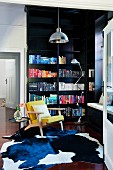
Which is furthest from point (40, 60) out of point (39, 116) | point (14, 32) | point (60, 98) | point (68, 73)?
point (39, 116)

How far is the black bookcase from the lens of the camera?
6.63 metres

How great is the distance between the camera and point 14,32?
730 centimetres

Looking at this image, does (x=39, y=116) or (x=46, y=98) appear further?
(x=46, y=98)

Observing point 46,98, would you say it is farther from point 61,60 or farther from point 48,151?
point 48,151

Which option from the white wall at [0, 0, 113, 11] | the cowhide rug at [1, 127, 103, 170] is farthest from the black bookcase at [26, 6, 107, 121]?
the white wall at [0, 0, 113, 11]

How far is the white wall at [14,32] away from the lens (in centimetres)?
717

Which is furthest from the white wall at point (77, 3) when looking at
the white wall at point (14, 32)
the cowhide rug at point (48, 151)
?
the white wall at point (14, 32)

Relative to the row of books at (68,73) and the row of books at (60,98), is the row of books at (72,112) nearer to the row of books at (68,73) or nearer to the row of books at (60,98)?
the row of books at (60,98)

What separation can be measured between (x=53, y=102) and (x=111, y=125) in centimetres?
381

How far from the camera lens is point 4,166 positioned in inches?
131

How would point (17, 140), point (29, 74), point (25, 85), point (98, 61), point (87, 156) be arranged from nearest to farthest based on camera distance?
point (87, 156) → point (17, 140) → point (98, 61) → point (29, 74) → point (25, 85)

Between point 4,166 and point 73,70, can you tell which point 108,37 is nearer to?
point 4,166

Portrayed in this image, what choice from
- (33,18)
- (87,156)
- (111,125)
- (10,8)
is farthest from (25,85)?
(111,125)

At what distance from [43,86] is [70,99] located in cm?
91
